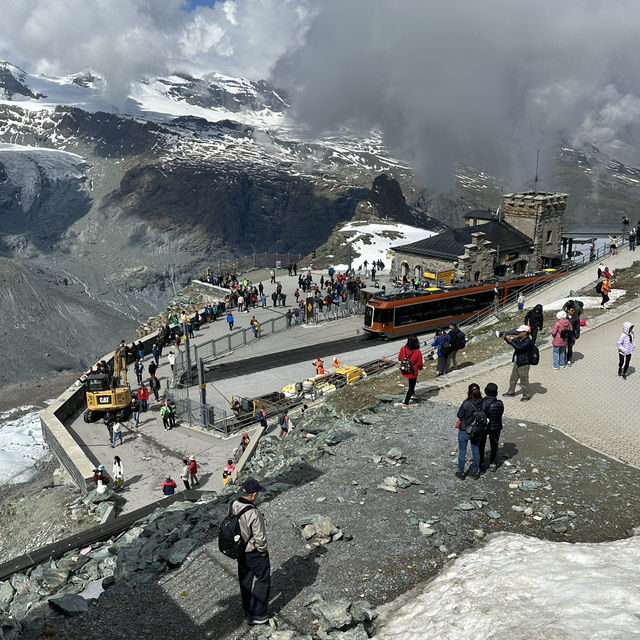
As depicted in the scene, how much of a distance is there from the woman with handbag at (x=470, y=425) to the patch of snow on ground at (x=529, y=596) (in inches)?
80.7

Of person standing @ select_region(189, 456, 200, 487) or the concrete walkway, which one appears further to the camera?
person standing @ select_region(189, 456, 200, 487)

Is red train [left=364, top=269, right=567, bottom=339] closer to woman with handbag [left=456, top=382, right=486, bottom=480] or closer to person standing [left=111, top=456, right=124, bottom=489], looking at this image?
person standing [left=111, top=456, right=124, bottom=489]

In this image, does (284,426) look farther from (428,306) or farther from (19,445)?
(19,445)

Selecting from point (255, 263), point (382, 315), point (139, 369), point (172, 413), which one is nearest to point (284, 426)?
point (172, 413)

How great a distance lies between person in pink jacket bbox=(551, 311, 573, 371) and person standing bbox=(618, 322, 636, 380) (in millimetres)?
1327

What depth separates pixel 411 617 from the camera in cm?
748

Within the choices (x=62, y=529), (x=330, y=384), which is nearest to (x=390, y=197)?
(x=330, y=384)

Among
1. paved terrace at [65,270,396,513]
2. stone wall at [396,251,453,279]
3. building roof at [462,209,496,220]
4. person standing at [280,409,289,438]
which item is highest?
building roof at [462,209,496,220]

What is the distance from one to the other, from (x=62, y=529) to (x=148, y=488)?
10.2 feet

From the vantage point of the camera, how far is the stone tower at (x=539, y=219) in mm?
51719

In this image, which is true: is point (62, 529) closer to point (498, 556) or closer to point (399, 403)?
point (399, 403)

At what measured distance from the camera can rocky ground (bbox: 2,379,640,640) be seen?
8039 mm

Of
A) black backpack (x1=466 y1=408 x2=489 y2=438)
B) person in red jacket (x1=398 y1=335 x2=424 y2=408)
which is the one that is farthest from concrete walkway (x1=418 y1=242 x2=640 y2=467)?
black backpack (x1=466 y1=408 x2=489 y2=438)

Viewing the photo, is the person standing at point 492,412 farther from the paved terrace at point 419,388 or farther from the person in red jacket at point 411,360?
the person in red jacket at point 411,360
